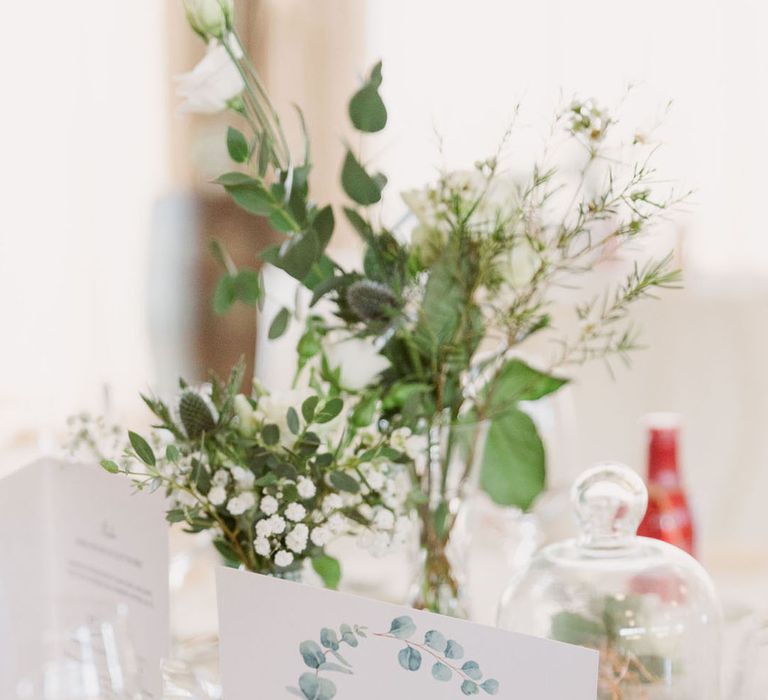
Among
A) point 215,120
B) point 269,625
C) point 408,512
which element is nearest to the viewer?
point 269,625

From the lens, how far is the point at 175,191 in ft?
12.7

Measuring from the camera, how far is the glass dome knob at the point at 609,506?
2.19 feet

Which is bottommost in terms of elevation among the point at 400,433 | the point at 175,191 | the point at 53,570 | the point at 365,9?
the point at 53,570

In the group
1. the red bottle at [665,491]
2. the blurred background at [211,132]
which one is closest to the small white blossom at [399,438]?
the red bottle at [665,491]

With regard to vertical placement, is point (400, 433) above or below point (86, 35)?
below

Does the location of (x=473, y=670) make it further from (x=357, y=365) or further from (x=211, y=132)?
(x=211, y=132)

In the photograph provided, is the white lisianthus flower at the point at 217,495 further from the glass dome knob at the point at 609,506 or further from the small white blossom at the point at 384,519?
the glass dome knob at the point at 609,506

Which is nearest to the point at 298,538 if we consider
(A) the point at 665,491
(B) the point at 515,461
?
(B) the point at 515,461

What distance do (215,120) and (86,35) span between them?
1.86 feet

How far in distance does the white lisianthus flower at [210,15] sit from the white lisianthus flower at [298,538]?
0.33m

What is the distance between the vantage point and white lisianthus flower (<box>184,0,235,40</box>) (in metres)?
0.71

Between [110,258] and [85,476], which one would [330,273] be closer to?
[85,476]

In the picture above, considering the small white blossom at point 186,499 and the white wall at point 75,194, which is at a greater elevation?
the white wall at point 75,194

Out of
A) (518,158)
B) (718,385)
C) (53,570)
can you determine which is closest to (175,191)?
(518,158)
